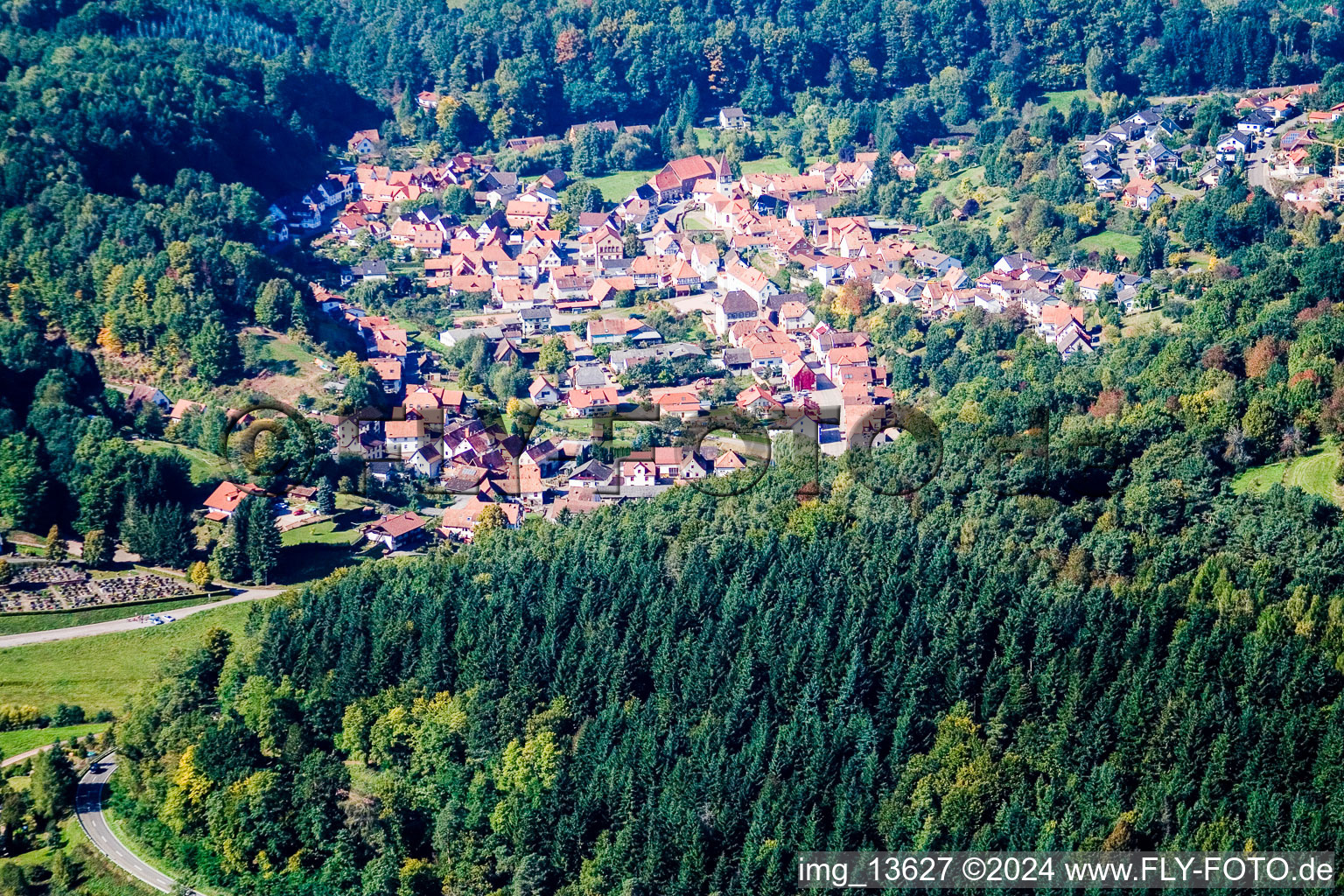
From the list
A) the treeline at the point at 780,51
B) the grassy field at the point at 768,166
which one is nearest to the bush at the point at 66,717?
the grassy field at the point at 768,166

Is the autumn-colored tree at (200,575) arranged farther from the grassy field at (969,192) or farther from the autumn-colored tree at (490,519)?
the grassy field at (969,192)

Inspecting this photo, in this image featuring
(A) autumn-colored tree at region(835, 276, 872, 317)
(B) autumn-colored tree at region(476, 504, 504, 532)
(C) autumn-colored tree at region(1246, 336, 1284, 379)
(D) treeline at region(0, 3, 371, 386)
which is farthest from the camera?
(A) autumn-colored tree at region(835, 276, 872, 317)

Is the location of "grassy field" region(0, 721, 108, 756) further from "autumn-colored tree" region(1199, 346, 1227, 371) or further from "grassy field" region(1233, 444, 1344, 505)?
"autumn-colored tree" region(1199, 346, 1227, 371)

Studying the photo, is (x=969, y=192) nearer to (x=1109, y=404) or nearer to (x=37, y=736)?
(x=1109, y=404)

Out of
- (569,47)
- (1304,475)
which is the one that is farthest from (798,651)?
(569,47)

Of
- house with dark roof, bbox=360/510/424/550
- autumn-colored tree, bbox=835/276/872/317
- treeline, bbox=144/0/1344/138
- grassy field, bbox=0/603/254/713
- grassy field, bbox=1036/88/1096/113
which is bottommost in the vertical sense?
grassy field, bbox=0/603/254/713

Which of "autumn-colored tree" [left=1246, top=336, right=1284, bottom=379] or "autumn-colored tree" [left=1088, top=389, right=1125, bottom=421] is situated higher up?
"autumn-colored tree" [left=1246, top=336, right=1284, bottom=379]

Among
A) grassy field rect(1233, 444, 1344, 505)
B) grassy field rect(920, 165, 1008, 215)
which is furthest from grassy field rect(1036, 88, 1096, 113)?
grassy field rect(1233, 444, 1344, 505)
